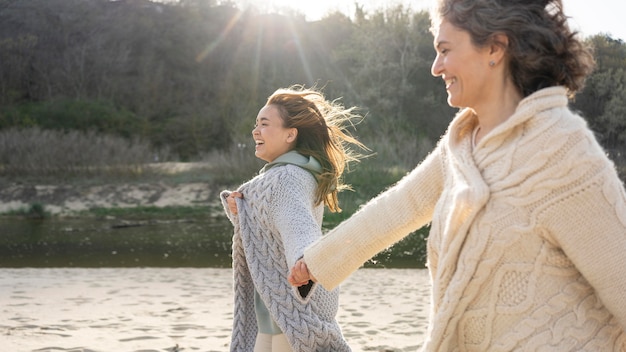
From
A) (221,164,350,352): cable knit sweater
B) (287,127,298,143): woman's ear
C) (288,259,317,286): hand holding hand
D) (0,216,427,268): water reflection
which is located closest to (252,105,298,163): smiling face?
(287,127,298,143): woman's ear

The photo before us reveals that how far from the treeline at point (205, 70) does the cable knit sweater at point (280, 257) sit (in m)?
26.7

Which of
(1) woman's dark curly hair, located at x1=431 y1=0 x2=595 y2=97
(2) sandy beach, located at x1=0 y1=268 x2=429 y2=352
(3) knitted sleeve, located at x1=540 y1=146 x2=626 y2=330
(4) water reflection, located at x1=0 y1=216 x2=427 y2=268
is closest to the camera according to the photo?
(3) knitted sleeve, located at x1=540 y1=146 x2=626 y2=330

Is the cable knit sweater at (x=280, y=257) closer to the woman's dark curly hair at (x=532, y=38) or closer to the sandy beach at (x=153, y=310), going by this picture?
the woman's dark curly hair at (x=532, y=38)

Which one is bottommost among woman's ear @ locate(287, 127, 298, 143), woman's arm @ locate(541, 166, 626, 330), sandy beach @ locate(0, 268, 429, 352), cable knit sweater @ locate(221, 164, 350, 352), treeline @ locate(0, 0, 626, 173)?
sandy beach @ locate(0, 268, 429, 352)

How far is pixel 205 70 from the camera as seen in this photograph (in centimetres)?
4816

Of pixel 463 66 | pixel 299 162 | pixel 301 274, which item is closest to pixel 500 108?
pixel 463 66

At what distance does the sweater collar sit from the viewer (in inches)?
147

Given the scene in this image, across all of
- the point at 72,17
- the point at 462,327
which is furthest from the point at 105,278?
the point at 72,17

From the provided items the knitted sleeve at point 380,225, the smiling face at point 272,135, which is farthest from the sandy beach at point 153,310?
the knitted sleeve at point 380,225

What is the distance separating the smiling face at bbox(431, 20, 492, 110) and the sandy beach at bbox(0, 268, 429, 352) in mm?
4481

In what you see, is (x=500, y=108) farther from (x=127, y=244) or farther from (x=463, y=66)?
(x=127, y=244)

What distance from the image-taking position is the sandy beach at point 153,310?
661 cm

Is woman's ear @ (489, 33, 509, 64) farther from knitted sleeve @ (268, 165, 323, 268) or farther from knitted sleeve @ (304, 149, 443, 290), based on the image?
knitted sleeve @ (268, 165, 323, 268)

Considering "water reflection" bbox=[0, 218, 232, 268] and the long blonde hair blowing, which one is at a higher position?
the long blonde hair blowing
